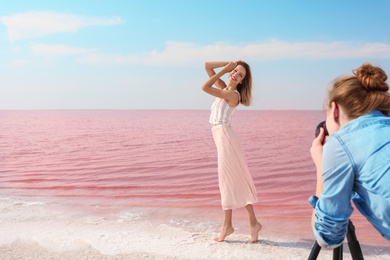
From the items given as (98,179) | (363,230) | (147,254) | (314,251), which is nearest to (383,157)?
(314,251)

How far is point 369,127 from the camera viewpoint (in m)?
1.62

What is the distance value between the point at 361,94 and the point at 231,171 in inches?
124

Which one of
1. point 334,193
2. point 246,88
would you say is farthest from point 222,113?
point 334,193

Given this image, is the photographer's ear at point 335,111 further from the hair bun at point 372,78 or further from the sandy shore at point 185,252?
the sandy shore at point 185,252

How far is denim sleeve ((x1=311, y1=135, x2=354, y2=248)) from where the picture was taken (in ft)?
5.31

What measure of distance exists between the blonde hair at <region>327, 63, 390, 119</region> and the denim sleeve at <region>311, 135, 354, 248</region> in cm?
16

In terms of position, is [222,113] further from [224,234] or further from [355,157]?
[355,157]

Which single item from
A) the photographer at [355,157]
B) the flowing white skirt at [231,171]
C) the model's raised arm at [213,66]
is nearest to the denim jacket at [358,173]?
the photographer at [355,157]

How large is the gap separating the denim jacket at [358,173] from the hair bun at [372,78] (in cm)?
11

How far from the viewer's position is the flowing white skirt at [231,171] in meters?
4.75

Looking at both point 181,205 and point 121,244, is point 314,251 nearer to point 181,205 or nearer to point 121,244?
point 121,244

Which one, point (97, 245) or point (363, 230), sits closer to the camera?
point (97, 245)

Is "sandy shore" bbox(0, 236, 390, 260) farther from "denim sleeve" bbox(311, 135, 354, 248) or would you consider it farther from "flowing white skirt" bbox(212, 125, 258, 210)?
"denim sleeve" bbox(311, 135, 354, 248)

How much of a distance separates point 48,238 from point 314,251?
11.1 ft
